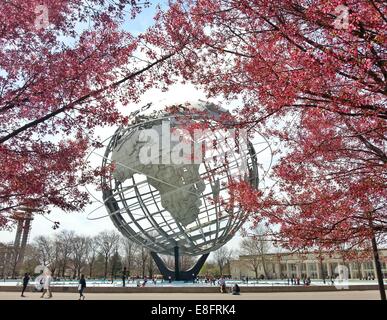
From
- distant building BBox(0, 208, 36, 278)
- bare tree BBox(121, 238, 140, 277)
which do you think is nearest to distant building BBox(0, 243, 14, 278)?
distant building BBox(0, 208, 36, 278)

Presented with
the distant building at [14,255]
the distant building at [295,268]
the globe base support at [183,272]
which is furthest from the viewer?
the distant building at [295,268]

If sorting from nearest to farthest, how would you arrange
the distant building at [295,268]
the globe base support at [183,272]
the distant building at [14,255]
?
the globe base support at [183,272], the distant building at [14,255], the distant building at [295,268]

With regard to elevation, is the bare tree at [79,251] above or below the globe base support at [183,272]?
above

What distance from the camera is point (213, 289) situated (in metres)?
21.0

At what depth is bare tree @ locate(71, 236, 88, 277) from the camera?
203 feet

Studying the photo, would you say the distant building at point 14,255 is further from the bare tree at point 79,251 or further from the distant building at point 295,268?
the distant building at point 295,268

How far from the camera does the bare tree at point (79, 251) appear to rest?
61775 millimetres

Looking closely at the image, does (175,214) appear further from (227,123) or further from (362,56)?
(362,56)

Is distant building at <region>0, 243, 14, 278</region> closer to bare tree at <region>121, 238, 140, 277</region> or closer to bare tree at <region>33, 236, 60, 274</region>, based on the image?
bare tree at <region>33, 236, 60, 274</region>

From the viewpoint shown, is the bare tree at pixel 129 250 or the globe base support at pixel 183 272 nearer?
the globe base support at pixel 183 272

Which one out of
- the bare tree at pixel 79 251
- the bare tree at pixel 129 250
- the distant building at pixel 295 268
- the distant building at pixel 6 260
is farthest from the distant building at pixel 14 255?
the distant building at pixel 295 268
